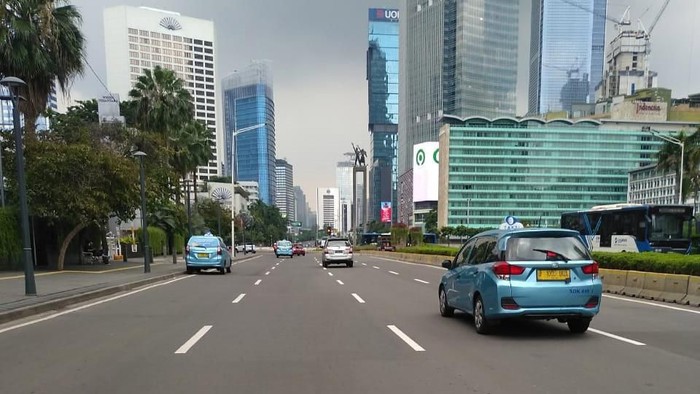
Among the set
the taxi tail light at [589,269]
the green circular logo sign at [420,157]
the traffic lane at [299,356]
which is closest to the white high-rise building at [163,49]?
the traffic lane at [299,356]

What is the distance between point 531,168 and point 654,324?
141 meters

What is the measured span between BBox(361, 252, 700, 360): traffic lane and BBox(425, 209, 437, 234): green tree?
136869mm

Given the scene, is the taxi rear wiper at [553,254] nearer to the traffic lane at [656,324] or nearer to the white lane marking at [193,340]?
the traffic lane at [656,324]

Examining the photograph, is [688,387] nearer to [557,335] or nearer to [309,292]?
[557,335]

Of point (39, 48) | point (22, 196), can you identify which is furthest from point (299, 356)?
point (39, 48)

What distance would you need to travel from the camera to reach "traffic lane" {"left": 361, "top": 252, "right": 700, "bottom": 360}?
7805 millimetres

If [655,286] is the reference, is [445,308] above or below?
above

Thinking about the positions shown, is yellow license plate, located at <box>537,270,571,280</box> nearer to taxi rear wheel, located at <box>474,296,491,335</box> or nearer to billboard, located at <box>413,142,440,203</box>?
taxi rear wheel, located at <box>474,296,491,335</box>

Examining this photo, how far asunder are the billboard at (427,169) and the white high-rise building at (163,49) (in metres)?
96.5

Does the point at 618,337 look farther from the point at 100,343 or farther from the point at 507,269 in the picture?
the point at 100,343

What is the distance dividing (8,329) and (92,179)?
1370cm

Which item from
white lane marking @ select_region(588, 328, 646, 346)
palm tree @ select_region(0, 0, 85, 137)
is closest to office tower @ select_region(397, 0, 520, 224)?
palm tree @ select_region(0, 0, 85, 137)

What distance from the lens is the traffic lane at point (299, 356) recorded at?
568cm

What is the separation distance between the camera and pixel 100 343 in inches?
317
